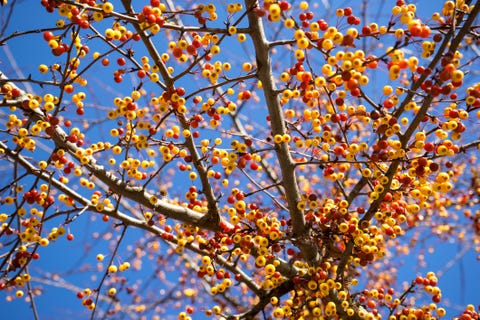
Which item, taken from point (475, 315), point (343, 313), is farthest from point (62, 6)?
point (475, 315)

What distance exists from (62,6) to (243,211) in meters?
2.33

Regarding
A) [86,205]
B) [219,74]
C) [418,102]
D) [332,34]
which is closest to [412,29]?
[332,34]

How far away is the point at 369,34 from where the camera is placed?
3.38 meters

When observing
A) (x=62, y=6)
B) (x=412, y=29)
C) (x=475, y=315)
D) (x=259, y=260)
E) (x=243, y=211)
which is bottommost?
(x=475, y=315)

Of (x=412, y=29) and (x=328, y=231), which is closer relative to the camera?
(x=412, y=29)

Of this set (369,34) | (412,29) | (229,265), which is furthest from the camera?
(229,265)

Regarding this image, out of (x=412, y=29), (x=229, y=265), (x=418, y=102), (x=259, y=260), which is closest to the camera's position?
(x=412, y=29)

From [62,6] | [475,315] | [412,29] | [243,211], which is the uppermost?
[62,6]

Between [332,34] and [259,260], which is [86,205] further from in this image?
[332,34]

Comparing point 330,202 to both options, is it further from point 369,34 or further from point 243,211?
point 369,34

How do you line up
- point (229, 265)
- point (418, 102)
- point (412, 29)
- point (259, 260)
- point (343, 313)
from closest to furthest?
point (412, 29) < point (418, 102) < point (259, 260) < point (343, 313) < point (229, 265)

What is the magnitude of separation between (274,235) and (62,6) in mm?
2580

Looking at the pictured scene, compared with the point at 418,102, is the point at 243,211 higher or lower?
lower

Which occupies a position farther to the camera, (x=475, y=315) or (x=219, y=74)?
(x=475, y=315)
